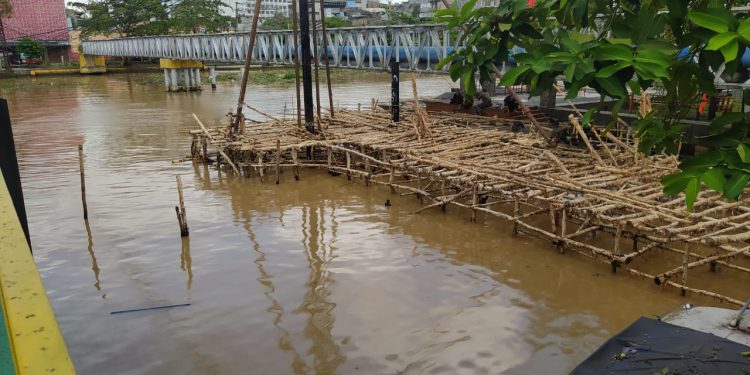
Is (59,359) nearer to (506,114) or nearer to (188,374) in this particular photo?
(188,374)

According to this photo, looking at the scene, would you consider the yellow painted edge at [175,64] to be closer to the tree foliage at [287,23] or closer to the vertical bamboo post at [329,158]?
the tree foliage at [287,23]

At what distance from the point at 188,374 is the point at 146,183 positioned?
10.1 meters

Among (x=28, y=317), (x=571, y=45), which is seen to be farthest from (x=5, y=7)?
(x=571, y=45)

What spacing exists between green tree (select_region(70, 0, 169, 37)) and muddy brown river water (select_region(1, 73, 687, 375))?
49530 millimetres

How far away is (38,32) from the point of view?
60.1 meters

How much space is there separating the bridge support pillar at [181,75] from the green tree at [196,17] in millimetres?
17083

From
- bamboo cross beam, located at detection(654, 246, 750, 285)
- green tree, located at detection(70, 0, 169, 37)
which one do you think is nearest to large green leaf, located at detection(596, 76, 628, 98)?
bamboo cross beam, located at detection(654, 246, 750, 285)

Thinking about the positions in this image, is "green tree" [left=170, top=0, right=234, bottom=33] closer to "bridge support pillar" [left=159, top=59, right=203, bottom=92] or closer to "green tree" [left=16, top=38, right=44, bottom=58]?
"green tree" [left=16, top=38, right=44, bottom=58]

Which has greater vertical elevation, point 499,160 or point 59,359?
point 59,359

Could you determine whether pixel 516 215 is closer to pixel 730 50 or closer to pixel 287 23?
pixel 730 50

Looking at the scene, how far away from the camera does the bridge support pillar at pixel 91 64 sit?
5806 cm

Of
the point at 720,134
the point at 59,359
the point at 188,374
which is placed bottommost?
the point at 188,374

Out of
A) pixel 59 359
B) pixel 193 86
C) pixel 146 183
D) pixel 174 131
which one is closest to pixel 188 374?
pixel 59 359

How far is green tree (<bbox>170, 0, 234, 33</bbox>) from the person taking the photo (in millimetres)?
59812
